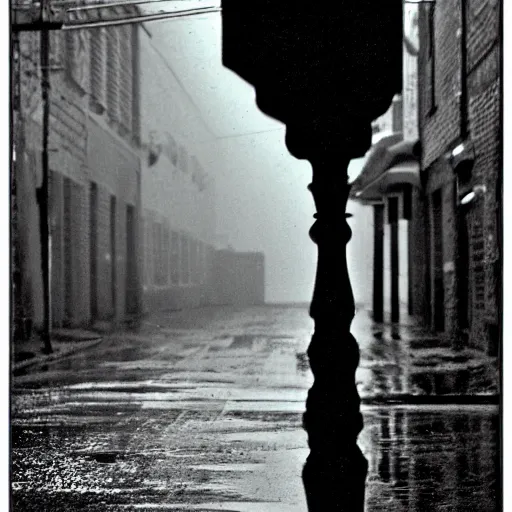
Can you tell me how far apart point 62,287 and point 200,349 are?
0.23 meters

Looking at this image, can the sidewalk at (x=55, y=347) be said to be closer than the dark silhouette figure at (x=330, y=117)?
No

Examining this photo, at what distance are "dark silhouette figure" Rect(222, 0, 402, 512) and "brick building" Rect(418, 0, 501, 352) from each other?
76mm

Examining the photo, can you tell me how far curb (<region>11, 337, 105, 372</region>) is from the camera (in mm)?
1270

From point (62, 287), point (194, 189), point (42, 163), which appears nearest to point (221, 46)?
point (194, 189)

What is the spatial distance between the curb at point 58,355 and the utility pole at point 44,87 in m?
0.05

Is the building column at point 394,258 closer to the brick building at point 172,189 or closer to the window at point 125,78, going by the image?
the brick building at point 172,189

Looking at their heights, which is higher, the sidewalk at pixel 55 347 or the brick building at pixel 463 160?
the brick building at pixel 463 160

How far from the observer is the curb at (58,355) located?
4.17 ft

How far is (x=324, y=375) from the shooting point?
1.16 meters

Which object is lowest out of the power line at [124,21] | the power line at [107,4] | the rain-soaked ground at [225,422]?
the rain-soaked ground at [225,422]

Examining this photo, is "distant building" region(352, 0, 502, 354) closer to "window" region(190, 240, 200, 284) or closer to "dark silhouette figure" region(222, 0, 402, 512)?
"dark silhouette figure" region(222, 0, 402, 512)

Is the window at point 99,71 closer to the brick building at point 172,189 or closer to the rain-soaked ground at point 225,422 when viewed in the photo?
the brick building at point 172,189

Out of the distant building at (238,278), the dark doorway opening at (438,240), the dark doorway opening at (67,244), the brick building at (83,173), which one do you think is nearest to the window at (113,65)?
the brick building at (83,173)
